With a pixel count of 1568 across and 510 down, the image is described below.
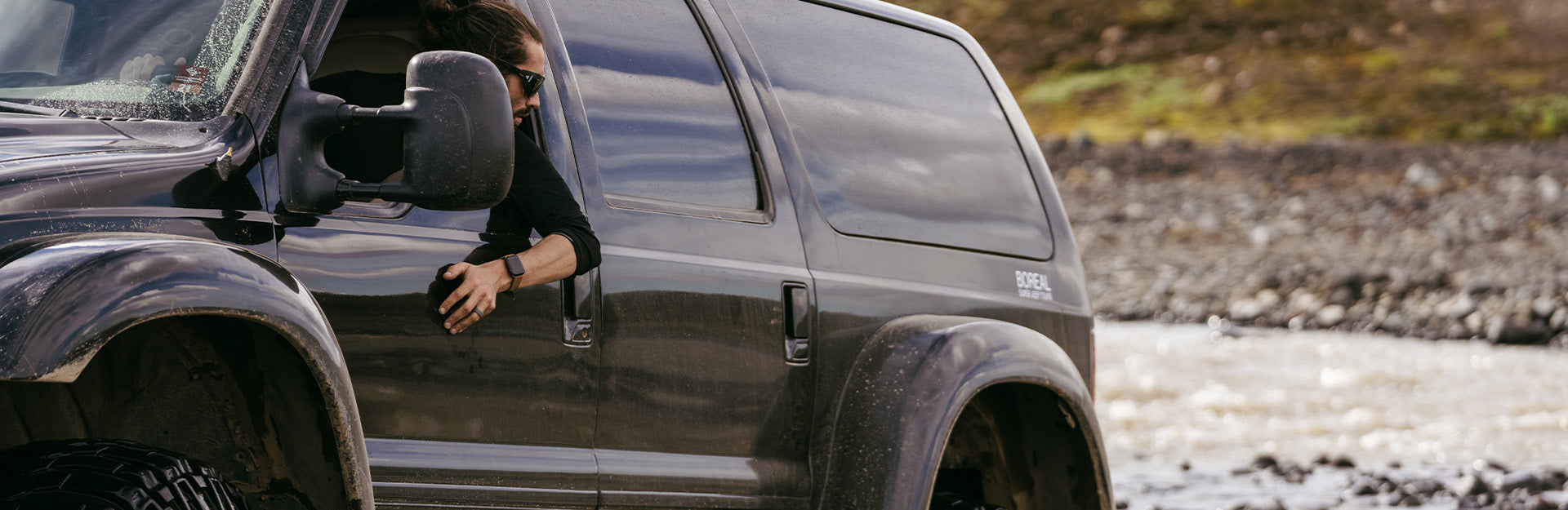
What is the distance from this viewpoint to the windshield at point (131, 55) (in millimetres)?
3152

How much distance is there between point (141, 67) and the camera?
322cm

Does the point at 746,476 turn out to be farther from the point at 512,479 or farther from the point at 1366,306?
the point at 1366,306

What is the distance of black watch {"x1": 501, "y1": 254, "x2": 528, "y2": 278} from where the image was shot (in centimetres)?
327

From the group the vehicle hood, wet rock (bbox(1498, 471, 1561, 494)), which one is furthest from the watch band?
wet rock (bbox(1498, 471, 1561, 494))

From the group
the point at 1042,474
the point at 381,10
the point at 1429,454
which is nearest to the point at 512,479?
the point at 381,10

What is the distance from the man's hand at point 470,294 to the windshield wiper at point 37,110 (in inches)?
26.9

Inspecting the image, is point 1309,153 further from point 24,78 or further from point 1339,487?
point 24,78

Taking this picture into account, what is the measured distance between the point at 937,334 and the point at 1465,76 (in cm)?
4295

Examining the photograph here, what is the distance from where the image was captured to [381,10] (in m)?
3.60

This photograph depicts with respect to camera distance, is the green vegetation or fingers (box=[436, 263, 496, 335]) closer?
fingers (box=[436, 263, 496, 335])

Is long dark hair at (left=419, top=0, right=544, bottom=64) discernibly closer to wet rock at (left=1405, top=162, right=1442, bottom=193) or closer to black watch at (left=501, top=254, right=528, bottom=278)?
black watch at (left=501, top=254, right=528, bottom=278)

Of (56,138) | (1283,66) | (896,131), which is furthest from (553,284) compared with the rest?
(1283,66)

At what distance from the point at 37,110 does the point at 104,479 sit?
77 cm

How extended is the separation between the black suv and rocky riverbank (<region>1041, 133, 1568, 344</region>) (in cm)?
1652
